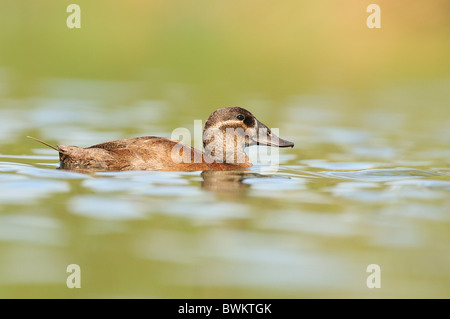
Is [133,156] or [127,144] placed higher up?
[127,144]

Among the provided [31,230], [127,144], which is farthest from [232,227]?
[127,144]

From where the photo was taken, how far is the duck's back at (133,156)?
9.34 metres

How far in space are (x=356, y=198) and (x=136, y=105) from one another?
9.37m

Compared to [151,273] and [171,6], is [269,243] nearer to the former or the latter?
[151,273]

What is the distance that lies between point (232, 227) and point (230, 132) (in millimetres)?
3703

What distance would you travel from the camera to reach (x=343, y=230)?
6949 mm

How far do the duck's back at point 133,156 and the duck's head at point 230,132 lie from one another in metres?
0.66

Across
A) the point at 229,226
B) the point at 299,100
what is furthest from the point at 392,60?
the point at 229,226

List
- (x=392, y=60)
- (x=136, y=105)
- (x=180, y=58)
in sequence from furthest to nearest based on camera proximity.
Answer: (x=392, y=60)
(x=180, y=58)
(x=136, y=105)

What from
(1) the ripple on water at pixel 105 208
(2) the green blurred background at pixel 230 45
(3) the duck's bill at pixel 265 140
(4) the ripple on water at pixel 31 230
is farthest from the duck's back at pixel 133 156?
(2) the green blurred background at pixel 230 45

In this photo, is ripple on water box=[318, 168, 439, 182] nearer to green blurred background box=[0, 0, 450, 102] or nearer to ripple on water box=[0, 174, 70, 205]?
ripple on water box=[0, 174, 70, 205]

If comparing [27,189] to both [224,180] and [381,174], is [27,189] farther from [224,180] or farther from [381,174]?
[381,174]

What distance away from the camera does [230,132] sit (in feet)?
34.3

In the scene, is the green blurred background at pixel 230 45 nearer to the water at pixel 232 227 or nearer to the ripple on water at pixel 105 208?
the water at pixel 232 227
